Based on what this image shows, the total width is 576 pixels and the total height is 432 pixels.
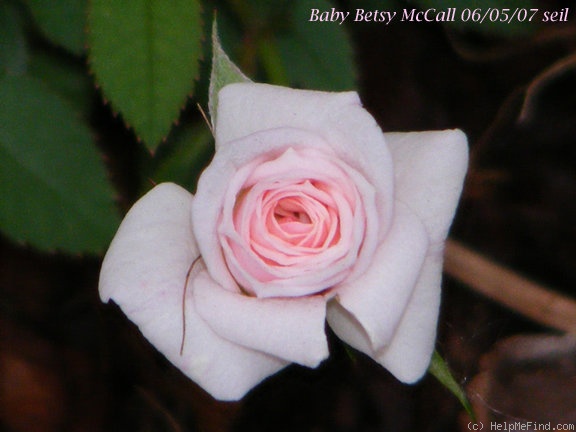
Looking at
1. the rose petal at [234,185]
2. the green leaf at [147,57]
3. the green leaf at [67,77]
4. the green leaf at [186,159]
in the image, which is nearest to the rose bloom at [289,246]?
the rose petal at [234,185]

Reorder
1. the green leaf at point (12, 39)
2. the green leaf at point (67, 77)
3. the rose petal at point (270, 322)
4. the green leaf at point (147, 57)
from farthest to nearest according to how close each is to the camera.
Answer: the green leaf at point (67, 77)
the green leaf at point (12, 39)
the green leaf at point (147, 57)
the rose petal at point (270, 322)

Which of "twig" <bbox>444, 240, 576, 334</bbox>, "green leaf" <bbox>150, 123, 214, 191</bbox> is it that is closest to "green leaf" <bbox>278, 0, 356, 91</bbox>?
"green leaf" <bbox>150, 123, 214, 191</bbox>

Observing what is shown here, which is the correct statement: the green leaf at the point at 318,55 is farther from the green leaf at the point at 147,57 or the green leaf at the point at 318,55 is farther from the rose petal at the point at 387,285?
the rose petal at the point at 387,285

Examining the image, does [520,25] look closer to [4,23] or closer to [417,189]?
[417,189]

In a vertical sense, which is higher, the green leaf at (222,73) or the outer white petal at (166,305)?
the green leaf at (222,73)

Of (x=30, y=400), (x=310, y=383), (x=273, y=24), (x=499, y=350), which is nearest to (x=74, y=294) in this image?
(x=30, y=400)

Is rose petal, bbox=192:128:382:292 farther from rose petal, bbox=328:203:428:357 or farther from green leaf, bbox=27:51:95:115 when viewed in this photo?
green leaf, bbox=27:51:95:115
